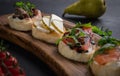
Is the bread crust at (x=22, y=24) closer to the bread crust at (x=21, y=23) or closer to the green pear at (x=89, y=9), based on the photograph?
the bread crust at (x=21, y=23)

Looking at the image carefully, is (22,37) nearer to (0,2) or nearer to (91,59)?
(91,59)

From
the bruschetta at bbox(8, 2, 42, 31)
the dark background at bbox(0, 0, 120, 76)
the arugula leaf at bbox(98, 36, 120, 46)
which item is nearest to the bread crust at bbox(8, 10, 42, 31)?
the bruschetta at bbox(8, 2, 42, 31)

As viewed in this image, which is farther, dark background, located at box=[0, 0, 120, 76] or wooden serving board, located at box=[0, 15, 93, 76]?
dark background, located at box=[0, 0, 120, 76]

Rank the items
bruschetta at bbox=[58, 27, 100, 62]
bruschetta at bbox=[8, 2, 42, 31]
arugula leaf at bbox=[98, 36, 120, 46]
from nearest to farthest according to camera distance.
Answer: arugula leaf at bbox=[98, 36, 120, 46], bruschetta at bbox=[58, 27, 100, 62], bruschetta at bbox=[8, 2, 42, 31]

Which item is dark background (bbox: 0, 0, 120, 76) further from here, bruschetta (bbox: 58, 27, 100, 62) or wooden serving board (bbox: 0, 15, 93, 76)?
bruschetta (bbox: 58, 27, 100, 62)

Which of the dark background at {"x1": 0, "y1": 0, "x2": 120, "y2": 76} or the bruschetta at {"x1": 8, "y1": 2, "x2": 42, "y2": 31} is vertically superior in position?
the bruschetta at {"x1": 8, "y1": 2, "x2": 42, "y2": 31}

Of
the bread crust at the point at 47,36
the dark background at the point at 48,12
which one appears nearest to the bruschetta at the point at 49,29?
the bread crust at the point at 47,36

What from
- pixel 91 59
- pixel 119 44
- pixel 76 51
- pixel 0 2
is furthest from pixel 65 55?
pixel 0 2

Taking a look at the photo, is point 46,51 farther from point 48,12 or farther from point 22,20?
point 48,12
